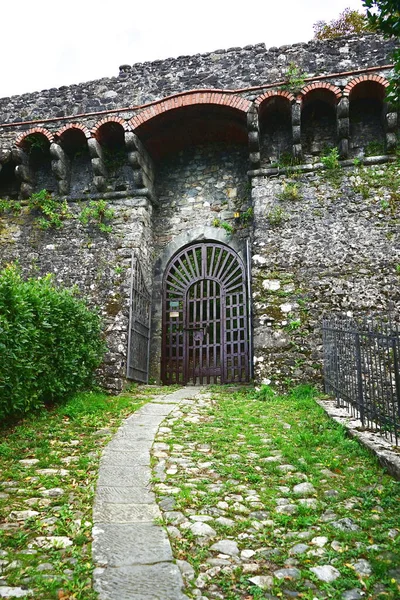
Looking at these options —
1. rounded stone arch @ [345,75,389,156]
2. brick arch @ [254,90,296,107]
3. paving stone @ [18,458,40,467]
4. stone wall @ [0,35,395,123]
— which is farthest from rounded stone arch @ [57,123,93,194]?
paving stone @ [18,458,40,467]

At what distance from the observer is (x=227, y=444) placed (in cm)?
391

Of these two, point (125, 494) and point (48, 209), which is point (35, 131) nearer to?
point (48, 209)

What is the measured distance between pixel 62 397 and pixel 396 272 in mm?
→ 5402

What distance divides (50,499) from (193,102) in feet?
22.9

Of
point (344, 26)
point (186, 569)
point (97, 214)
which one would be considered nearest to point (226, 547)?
point (186, 569)

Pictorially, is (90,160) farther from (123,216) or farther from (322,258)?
(322,258)

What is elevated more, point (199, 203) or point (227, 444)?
point (199, 203)

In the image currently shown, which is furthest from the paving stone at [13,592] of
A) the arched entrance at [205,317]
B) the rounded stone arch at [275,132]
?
the rounded stone arch at [275,132]

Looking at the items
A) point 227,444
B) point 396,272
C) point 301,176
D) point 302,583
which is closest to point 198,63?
point 301,176

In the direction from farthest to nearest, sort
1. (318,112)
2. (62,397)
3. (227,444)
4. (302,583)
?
(318,112) < (62,397) < (227,444) < (302,583)

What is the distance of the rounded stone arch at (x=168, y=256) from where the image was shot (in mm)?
8375

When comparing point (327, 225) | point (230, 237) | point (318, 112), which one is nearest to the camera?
point (327, 225)

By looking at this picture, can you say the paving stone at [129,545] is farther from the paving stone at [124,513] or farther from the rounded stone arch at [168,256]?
the rounded stone arch at [168,256]

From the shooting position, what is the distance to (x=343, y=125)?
735 cm
